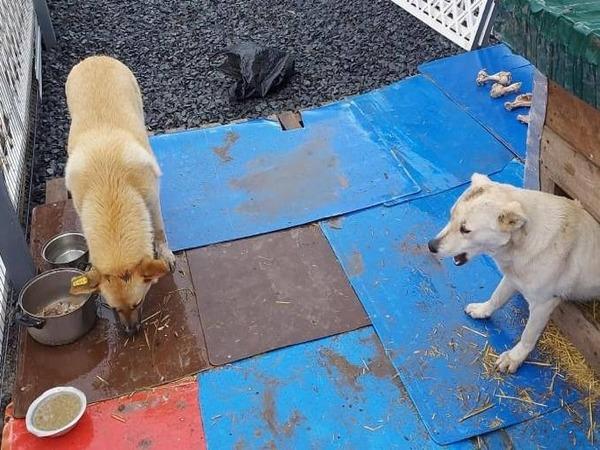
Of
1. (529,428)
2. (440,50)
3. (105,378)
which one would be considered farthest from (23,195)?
(440,50)

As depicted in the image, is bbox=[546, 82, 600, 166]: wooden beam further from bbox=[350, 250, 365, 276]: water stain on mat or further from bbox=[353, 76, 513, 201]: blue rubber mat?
bbox=[350, 250, 365, 276]: water stain on mat

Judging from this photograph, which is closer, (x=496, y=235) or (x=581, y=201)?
(x=496, y=235)

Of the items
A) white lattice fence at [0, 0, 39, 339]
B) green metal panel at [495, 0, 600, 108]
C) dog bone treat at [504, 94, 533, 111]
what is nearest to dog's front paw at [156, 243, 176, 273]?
white lattice fence at [0, 0, 39, 339]

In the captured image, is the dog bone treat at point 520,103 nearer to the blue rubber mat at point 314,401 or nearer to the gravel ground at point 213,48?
the gravel ground at point 213,48

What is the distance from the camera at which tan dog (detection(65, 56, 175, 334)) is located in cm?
342

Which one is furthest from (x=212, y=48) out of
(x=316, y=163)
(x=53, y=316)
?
(x=53, y=316)

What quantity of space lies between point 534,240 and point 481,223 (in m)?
0.34

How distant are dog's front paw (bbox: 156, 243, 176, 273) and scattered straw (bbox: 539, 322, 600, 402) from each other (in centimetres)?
270

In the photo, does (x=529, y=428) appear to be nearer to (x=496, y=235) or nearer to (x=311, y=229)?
(x=496, y=235)

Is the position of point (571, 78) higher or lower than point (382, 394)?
higher

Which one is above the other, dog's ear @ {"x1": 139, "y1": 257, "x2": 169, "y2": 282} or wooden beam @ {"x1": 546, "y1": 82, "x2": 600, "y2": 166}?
wooden beam @ {"x1": 546, "y1": 82, "x2": 600, "y2": 166}

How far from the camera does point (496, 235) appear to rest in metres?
3.15

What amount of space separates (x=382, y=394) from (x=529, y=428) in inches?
34.5

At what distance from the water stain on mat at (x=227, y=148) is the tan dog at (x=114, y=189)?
3.19ft
